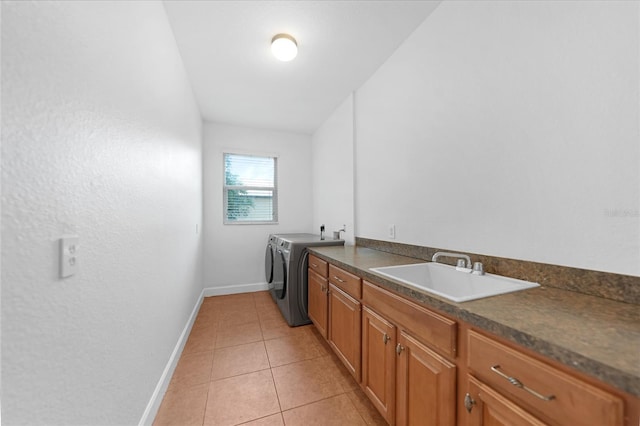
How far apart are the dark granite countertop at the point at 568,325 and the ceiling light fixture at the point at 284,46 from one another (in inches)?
77.6

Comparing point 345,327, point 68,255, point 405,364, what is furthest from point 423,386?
point 68,255

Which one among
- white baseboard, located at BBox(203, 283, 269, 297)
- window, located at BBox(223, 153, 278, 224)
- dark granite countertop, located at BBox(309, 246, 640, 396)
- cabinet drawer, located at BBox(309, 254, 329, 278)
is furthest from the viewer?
window, located at BBox(223, 153, 278, 224)

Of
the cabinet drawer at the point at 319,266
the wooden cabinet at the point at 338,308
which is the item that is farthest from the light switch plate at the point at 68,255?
the cabinet drawer at the point at 319,266

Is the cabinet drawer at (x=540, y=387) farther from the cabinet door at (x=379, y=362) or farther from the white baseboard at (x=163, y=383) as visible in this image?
the white baseboard at (x=163, y=383)

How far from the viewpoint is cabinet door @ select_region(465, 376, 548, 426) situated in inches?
27.6

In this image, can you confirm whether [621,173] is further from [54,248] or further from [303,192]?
[303,192]

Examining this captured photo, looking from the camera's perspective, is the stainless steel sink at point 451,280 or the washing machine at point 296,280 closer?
the stainless steel sink at point 451,280

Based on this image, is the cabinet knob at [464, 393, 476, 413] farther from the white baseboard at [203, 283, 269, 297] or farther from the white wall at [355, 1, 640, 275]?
the white baseboard at [203, 283, 269, 297]

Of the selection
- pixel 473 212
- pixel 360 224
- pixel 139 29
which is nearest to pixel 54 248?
pixel 139 29

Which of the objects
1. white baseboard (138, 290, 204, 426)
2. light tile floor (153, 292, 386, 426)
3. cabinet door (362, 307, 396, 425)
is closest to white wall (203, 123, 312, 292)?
light tile floor (153, 292, 386, 426)

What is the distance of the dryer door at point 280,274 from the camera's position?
2.70m

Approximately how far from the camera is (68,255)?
72cm

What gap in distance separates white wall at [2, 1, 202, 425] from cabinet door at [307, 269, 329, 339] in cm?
122

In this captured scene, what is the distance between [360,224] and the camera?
269 centimetres
